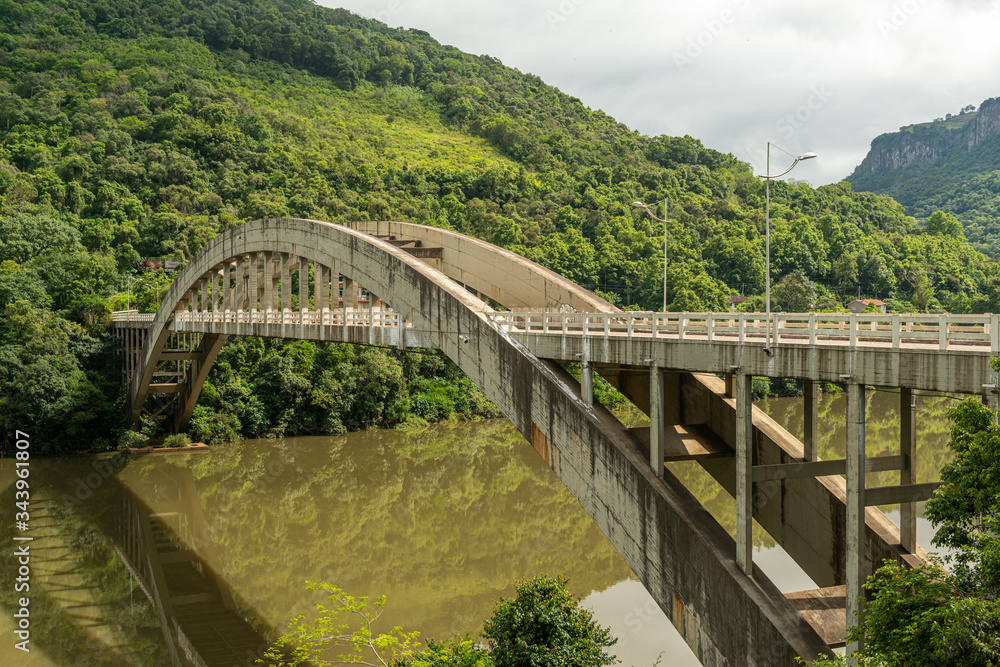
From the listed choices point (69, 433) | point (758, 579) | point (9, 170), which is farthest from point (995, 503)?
point (9, 170)

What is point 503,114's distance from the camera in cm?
10475

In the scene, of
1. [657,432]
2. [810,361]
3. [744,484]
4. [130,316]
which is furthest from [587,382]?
[130,316]

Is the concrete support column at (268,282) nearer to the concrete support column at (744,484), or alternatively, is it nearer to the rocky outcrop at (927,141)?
the concrete support column at (744,484)

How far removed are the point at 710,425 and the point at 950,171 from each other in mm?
157944

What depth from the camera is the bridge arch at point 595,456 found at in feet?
33.8

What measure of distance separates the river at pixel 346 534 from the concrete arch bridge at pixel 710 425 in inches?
259

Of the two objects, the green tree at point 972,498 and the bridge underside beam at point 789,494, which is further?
the bridge underside beam at point 789,494

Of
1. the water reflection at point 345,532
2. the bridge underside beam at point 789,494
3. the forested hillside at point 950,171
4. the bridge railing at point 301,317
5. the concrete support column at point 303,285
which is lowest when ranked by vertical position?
the water reflection at point 345,532

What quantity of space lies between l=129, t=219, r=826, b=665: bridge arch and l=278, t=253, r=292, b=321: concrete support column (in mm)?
2442

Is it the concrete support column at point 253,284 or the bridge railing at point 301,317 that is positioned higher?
the concrete support column at point 253,284

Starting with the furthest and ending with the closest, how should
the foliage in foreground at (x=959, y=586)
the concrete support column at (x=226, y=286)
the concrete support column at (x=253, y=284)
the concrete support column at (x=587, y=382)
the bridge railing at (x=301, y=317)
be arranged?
1. the concrete support column at (x=226, y=286)
2. the concrete support column at (x=253, y=284)
3. the bridge railing at (x=301, y=317)
4. the concrete support column at (x=587, y=382)
5. the foliage in foreground at (x=959, y=586)

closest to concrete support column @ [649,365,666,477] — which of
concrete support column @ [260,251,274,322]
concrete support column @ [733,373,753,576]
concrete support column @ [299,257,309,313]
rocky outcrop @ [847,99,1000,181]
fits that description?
concrete support column @ [733,373,753,576]

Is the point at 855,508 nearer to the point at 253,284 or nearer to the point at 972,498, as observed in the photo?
the point at 972,498

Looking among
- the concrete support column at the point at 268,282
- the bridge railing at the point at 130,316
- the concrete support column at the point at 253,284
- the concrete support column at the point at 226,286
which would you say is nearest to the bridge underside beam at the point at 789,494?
the concrete support column at the point at 268,282
